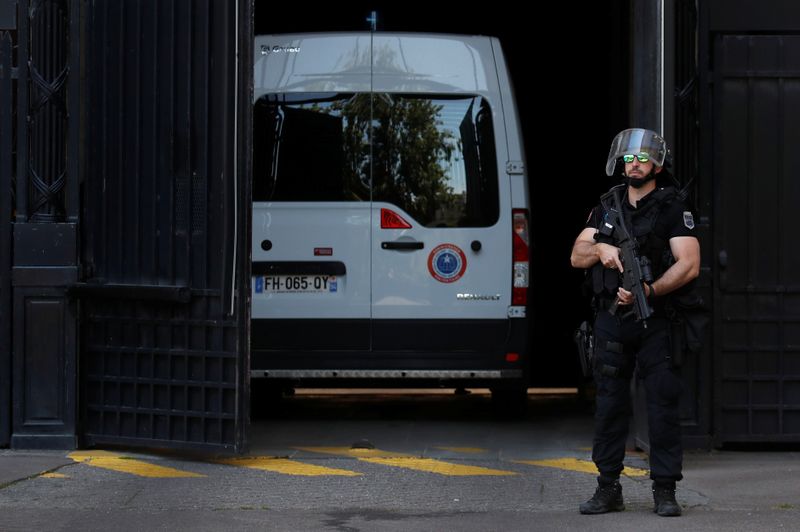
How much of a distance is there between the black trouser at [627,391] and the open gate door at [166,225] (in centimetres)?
222

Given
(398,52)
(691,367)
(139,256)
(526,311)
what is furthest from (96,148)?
(691,367)

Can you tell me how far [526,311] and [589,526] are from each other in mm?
3294

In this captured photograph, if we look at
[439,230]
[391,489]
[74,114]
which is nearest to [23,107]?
[74,114]

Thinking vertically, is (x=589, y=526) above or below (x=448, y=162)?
below

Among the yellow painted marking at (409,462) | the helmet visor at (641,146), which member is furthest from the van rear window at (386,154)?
the helmet visor at (641,146)

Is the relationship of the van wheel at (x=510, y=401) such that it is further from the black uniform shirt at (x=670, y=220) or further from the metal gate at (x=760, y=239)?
the black uniform shirt at (x=670, y=220)

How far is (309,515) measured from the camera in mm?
6750

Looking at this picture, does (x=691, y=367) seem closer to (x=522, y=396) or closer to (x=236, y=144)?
(x=522, y=396)

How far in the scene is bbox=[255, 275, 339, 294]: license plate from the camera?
973 cm

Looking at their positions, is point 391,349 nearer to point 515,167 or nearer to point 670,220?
point 515,167

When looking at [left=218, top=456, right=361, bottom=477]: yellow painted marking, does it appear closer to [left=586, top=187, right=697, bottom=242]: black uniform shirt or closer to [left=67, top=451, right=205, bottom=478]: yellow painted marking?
[left=67, top=451, right=205, bottom=478]: yellow painted marking

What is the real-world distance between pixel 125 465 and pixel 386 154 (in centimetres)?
296

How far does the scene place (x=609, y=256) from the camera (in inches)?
262

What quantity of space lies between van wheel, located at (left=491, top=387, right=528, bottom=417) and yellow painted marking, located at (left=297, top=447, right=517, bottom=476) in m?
1.75
